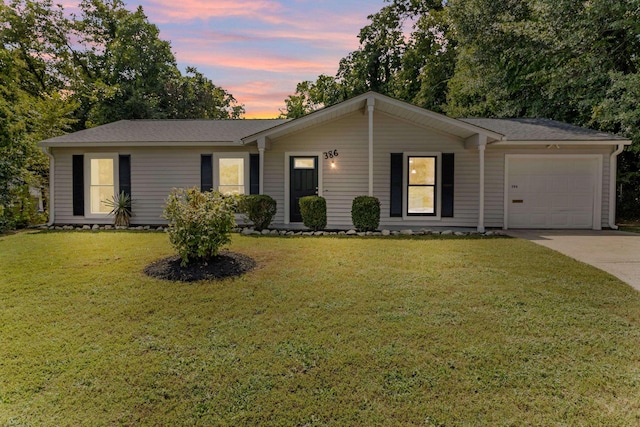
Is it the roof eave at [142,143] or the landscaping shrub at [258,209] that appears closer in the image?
the landscaping shrub at [258,209]

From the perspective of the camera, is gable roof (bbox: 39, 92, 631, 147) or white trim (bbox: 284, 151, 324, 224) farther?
white trim (bbox: 284, 151, 324, 224)

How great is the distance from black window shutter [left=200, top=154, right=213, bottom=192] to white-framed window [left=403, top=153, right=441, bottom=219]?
17.9 ft

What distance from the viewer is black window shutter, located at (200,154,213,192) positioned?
9961 millimetres

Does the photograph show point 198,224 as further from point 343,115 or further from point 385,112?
point 385,112

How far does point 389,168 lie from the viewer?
956 centimetres

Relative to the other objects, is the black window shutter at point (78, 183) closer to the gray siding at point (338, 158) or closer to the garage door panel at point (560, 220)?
the gray siding at point (338, 158)

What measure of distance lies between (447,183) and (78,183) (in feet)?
34.3

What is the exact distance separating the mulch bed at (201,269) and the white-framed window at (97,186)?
603 cm

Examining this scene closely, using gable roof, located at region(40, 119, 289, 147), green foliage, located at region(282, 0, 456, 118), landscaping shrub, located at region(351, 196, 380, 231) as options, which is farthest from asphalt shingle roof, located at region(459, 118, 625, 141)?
green foliage, located at region(282, 0, 456, 118)

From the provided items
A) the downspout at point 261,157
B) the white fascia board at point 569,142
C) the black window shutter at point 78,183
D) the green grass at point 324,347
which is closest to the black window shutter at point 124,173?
the black window shutter at point 78,183

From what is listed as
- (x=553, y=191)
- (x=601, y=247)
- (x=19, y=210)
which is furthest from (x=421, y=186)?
(x=19, y=210)

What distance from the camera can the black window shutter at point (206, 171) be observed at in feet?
32.7

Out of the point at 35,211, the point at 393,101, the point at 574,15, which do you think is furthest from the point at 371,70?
the point at 35,211

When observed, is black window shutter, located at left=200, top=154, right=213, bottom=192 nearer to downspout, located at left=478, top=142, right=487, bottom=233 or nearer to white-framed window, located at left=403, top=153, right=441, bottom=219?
white-framed window, located at left=403, top=153, right=441, bottom=219
